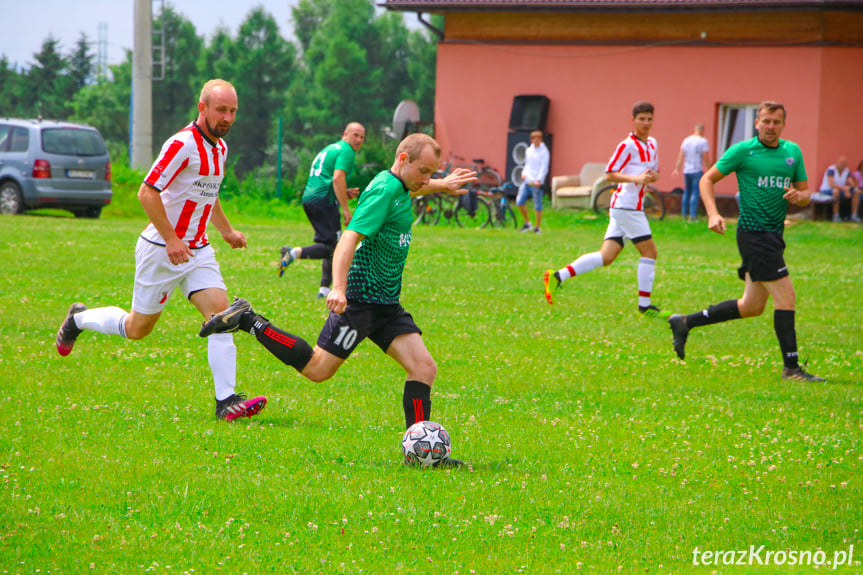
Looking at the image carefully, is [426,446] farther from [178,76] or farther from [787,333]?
[178,76]

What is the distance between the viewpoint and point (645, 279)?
1214 centimetres

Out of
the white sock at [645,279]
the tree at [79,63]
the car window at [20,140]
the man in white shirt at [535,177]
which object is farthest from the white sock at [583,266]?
the tree at [79,63]

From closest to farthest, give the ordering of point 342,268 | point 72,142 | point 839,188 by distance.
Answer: point 342,268 < point 72,142 < point 839,188

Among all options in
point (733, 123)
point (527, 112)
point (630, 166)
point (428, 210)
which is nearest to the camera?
point (630, 166)

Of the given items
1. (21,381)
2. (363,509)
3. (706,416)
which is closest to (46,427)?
(21,381)

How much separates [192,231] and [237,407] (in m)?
1.14

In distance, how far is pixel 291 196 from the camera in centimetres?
3052

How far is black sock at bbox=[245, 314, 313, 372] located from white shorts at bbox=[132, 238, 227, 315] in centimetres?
61

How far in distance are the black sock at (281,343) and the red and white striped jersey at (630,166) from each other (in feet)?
22.0

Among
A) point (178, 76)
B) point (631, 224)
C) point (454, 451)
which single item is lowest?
point (454, 451)

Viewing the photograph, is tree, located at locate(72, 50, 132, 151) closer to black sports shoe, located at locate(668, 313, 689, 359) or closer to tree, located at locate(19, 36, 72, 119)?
tree, located at locate(19, 36, 72, 119)

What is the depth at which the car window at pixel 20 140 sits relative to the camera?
23.2 m

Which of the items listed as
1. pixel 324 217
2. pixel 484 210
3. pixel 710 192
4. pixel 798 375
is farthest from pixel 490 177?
pixel 798 375

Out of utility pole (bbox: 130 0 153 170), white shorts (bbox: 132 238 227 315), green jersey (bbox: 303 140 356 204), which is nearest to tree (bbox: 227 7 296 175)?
utility pole (bbox: 130 0 153 170)
